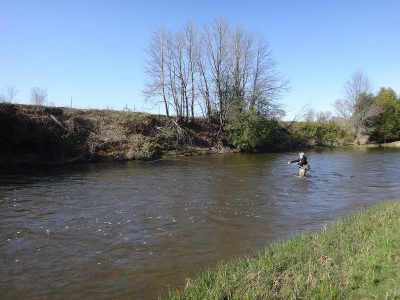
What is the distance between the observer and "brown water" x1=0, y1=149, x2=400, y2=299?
810 centimetres

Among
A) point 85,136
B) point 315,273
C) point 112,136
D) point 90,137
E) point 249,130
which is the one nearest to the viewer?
point 315,273

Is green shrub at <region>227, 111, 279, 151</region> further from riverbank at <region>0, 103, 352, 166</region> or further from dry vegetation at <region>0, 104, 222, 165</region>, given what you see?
dry vegetation at <region>0, 104, 222, 165</region>

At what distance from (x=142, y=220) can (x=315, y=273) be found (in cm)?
698

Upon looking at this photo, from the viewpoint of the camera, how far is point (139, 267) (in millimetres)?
8648

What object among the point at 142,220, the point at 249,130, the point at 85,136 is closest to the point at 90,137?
the point at 85,136

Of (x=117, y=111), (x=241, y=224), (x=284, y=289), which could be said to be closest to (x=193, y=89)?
(x=117, y=111)

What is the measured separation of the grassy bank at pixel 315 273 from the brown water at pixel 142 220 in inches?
52.0

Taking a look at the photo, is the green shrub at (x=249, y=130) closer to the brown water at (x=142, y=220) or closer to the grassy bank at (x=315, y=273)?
the brown water at (x=142, y=220)

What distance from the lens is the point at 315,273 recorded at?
7004 millimetres

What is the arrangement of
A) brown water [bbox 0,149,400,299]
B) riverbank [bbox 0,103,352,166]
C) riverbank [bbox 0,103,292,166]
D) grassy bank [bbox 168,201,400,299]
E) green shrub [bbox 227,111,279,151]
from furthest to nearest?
green shrub [bbox 227,111,279,151]
riverbank [bbox 0,103,352,166]
riverbank [bbox 0,103,292,166]
brown water [bbox 0,149,400,299]
grassy bank [bbox 168,201,400,299]

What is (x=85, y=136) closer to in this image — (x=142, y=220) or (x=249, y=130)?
(x=249, y=130)

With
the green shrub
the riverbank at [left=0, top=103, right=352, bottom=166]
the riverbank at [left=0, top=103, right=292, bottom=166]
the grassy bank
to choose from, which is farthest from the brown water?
the green shrub

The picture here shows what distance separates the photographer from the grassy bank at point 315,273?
6.25 meters

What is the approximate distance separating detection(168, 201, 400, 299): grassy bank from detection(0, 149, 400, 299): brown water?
4.33 ft
